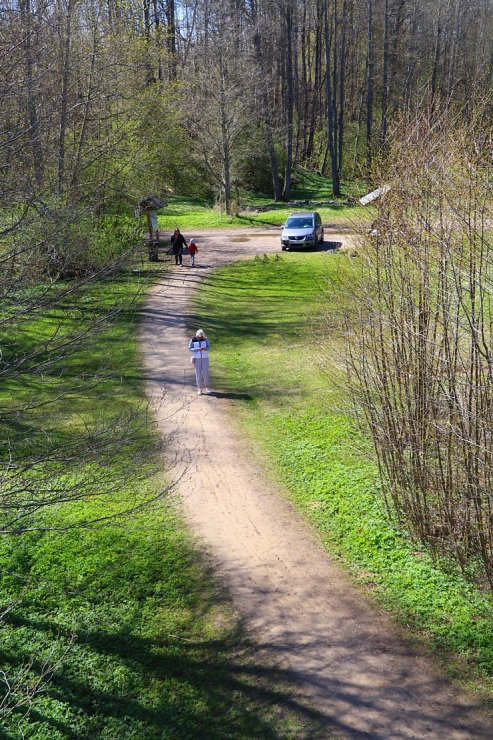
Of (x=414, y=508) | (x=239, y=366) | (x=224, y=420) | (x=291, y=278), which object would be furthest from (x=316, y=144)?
(x=414, y=508)

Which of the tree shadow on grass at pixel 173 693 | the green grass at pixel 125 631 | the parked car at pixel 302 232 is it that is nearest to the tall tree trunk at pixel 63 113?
the green grass at pixel 125 631

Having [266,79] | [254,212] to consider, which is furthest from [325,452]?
[266,79]

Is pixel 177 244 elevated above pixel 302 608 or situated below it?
above

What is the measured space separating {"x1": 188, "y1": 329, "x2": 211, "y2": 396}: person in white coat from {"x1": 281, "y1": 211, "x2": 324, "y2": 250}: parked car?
1444 centimetres

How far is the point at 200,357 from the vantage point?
12.8 m

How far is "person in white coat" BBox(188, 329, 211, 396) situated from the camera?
41.6 feet

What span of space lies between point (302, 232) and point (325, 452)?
17.2m

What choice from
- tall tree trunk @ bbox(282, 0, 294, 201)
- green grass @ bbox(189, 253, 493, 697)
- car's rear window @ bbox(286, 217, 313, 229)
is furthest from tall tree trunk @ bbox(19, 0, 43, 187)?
tall tree trunk @ bbox(282, 0, 294, 201)

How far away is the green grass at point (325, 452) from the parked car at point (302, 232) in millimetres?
5857

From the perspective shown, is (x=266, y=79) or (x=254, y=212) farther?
(x=266, y=79)

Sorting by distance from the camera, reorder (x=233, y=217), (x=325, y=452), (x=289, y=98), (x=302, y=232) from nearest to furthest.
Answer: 1. (x=325, y=452)
2. (x=302, y=232)
3. (x=233, y=217)
4. (x=289, y=98)

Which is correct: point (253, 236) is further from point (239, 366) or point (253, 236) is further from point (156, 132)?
point (239, 366)

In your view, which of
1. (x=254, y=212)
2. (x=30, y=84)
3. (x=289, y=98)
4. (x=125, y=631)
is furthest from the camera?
(x=289, y=98)

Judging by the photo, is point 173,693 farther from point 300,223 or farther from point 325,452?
point 300,223
